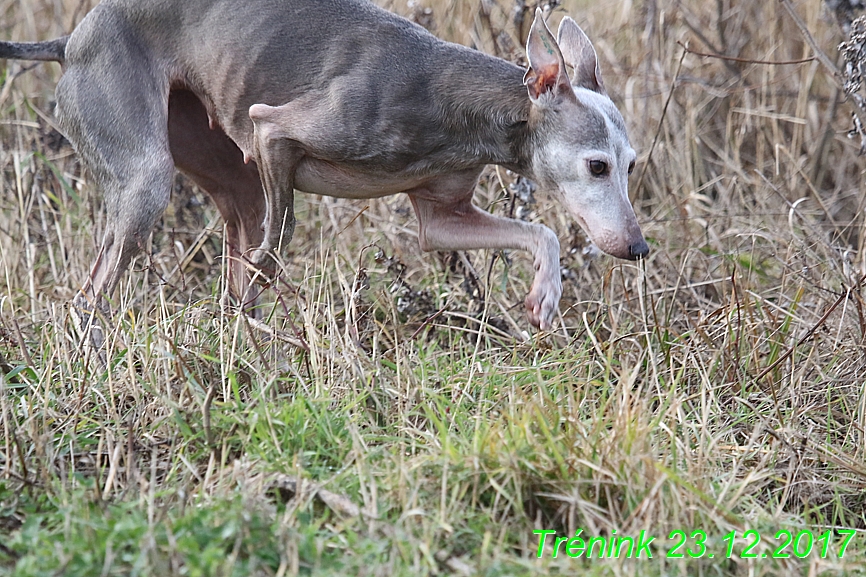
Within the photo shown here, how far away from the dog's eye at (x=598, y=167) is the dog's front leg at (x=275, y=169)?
1105 mm

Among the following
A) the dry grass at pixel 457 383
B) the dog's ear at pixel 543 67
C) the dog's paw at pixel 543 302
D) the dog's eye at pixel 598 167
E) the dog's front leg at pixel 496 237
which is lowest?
the dry grass at pixel 457 383

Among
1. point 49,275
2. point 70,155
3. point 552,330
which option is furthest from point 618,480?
point 70,155

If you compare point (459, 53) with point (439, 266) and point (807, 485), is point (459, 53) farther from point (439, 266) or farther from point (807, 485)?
point (807, 485)

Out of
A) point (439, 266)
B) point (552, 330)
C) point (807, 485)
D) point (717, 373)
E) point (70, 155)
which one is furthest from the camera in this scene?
point (70, 155)

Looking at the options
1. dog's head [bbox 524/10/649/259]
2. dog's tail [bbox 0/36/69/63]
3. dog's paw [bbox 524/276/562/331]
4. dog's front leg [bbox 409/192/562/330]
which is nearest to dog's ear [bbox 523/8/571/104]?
dog's head [bbox 524/10/649/259]

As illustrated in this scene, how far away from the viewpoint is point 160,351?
12.1ft

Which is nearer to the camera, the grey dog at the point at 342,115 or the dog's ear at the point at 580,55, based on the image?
the grey dog at the point at 342,115

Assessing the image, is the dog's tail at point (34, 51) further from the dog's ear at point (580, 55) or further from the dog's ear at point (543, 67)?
the dog's ear at point (580, 55)

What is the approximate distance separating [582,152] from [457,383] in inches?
37.8

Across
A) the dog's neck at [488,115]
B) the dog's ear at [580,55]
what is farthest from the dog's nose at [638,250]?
the dog's ear at [580,55]

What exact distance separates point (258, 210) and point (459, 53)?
3.99 feet

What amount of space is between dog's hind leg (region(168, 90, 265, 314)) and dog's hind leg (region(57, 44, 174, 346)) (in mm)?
331

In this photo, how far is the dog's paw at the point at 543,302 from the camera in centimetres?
399

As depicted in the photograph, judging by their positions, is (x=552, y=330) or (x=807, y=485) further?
(x=552, y=330)
